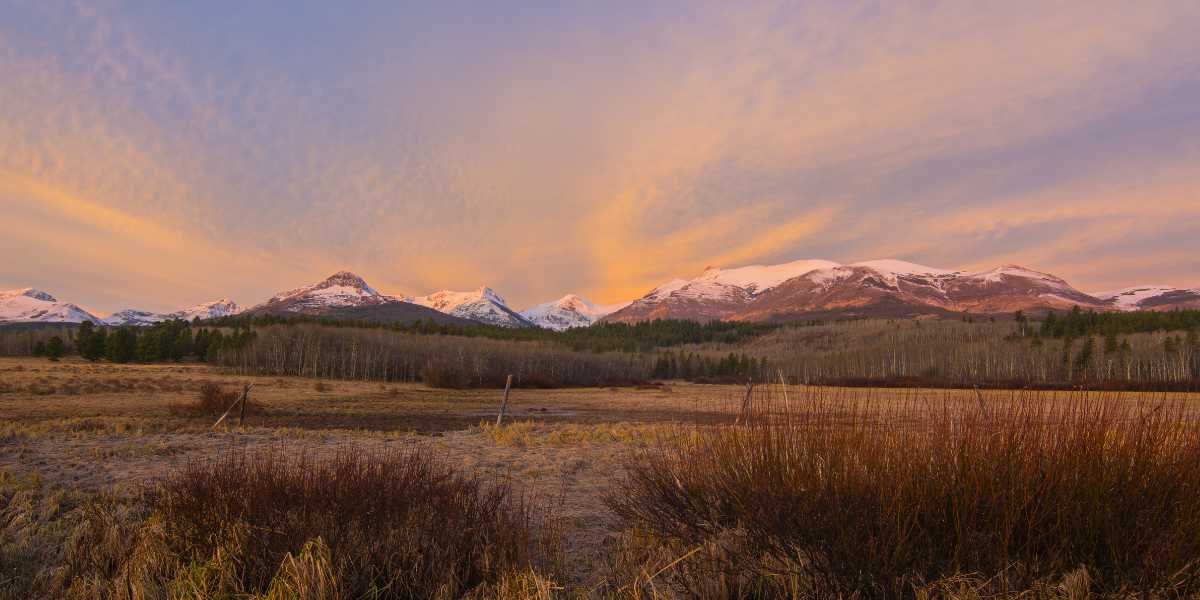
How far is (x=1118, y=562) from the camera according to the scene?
4.32 m

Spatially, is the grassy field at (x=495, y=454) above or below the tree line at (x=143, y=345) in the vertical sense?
below

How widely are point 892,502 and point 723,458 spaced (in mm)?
1612

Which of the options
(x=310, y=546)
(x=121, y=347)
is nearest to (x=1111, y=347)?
(x=310, y=546)

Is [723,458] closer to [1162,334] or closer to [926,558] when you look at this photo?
[926,558]

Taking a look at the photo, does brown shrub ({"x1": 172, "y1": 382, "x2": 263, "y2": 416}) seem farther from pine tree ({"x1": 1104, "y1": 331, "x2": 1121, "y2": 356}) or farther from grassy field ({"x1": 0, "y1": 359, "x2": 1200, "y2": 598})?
pine tree ({"x1": 1104, "y1": 331, "x2": 1121, "y2": 356})

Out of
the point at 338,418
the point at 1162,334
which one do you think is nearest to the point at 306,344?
the point at 338,418

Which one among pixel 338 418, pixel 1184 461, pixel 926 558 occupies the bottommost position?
pixel 338 418

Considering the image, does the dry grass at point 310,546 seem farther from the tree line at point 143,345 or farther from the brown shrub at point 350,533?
the tree line at point 143,345

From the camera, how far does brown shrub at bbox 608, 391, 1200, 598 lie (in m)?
4.36

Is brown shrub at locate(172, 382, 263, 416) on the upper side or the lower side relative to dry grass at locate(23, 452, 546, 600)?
lower

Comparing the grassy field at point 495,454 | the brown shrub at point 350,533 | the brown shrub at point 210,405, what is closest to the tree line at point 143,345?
the brown shrub at point 210,405

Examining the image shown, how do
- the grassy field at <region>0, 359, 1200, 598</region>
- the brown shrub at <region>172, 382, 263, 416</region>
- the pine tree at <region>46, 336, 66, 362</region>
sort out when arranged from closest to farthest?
the grassy field at <region>0, 359, 1200, 598</region> → the brown shrub at <region>172, 382, 263, 416</region> → the pine tree at <region>46, 336, 66, 362</region>

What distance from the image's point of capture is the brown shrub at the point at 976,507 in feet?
14.3

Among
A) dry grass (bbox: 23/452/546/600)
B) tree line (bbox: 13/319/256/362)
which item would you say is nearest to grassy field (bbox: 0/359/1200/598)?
dry grass (bbox: 23/452/546/600)
